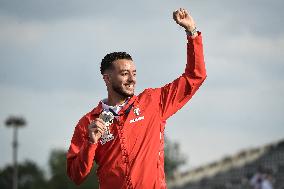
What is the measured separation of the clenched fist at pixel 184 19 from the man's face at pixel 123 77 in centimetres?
56

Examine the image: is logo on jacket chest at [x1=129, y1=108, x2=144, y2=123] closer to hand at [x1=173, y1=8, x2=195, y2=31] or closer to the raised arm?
the raised arm

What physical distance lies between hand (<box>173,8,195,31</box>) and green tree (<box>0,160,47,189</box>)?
78.0 metres

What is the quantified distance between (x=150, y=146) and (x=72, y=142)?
740 millimetres

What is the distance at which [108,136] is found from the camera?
20.5 feet

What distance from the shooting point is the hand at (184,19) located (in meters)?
6.19

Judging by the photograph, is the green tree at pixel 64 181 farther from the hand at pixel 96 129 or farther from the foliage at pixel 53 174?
the hand at pixel 96 129

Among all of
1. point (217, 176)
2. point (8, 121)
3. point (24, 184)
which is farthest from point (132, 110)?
point (24, 184)

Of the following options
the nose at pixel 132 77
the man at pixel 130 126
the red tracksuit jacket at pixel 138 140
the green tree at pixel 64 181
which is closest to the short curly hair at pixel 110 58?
the man at pixel 130 126

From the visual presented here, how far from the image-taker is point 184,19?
245 inches

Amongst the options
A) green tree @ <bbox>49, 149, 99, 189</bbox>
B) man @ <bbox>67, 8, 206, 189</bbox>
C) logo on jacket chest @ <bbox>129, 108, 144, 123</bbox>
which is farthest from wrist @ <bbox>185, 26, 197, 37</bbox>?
green tree @ <bbox>49, 149, 99, 189</bbox>

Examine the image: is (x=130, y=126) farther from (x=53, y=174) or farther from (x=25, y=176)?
(x=25, y=176)

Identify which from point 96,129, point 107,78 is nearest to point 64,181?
point 107,78

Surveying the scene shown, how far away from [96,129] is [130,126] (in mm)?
515

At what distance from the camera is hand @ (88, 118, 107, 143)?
5770 millimetres
